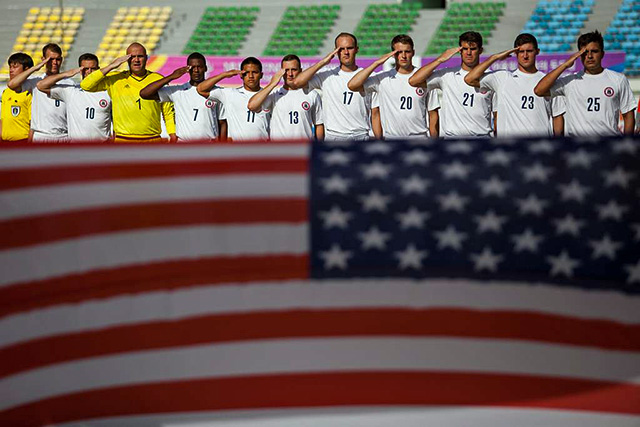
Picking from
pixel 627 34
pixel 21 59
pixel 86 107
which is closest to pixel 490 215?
pixel 86 107

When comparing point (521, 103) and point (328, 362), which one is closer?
point (328, 362)

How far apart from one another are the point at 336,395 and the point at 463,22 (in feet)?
84.2

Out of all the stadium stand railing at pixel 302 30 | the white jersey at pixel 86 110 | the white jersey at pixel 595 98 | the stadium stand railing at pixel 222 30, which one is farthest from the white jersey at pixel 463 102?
the stadium stand railing at pixel 222 30

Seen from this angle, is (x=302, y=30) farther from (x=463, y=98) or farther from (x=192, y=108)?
(x=463, y=98)

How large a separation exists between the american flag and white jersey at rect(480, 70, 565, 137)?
5414 mm

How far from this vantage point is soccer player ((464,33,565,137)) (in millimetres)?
8977

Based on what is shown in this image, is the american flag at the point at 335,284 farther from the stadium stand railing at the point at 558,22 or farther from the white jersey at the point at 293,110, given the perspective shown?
the stadium stand railing at the point at 558,22

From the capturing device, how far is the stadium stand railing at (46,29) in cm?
2934

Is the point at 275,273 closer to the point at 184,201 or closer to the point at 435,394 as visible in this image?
the point at 184,201

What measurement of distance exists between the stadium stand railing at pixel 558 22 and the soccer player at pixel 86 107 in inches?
747

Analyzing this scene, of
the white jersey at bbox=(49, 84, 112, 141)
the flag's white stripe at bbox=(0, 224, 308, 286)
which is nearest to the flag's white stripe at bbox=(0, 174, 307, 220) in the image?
the flag's white stripe at bbox=(0, 224, 308, 286)

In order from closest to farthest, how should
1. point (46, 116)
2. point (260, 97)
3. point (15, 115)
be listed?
point (260, 97) → point (46, 116) → point (15, 115)

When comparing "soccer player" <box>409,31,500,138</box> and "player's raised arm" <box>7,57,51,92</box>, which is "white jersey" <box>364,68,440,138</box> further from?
"player's raised arm" <box>7,57,51,92</box>

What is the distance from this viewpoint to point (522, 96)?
9023 mm
